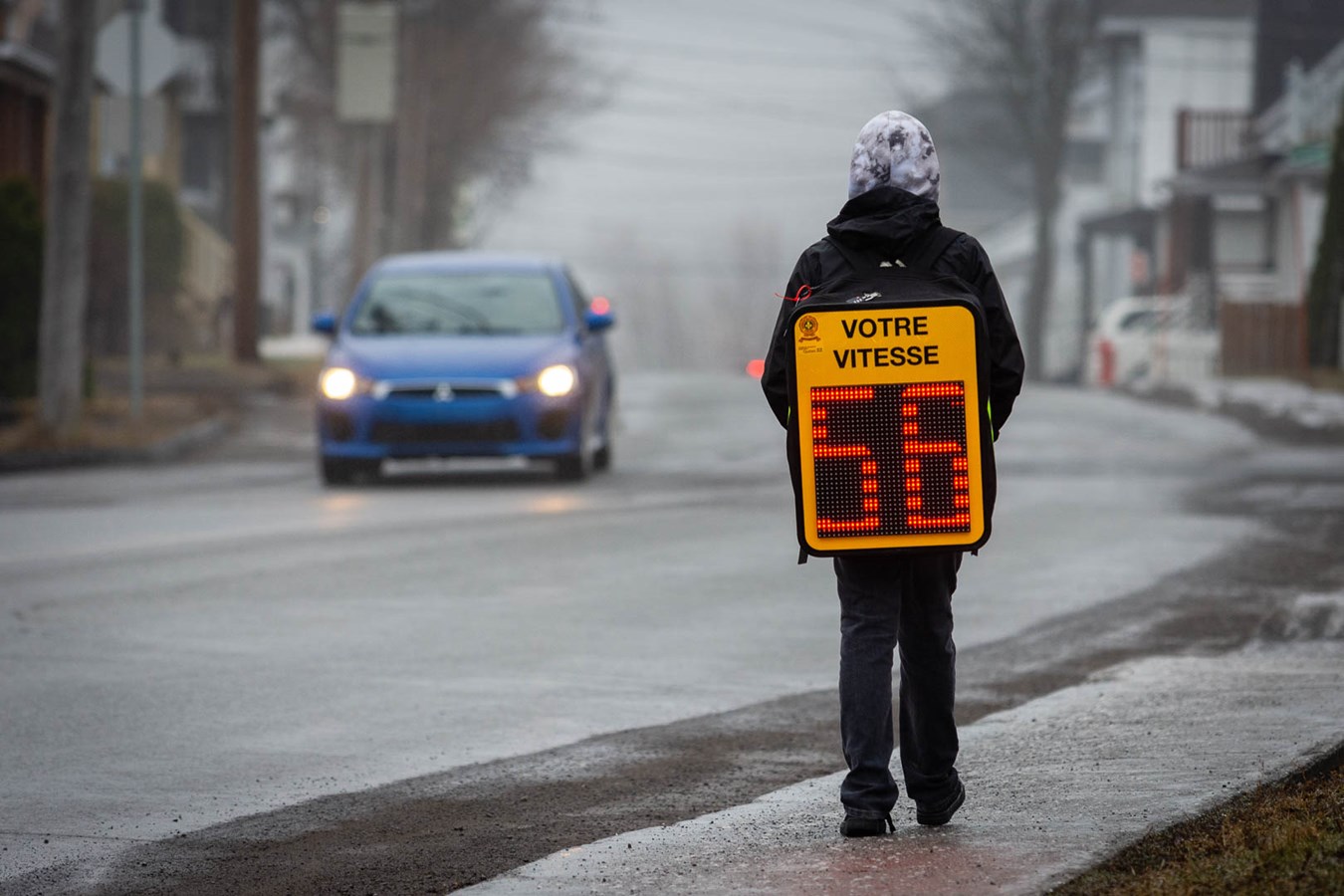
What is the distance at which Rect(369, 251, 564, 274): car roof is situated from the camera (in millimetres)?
18859

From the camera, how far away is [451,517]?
14938mm

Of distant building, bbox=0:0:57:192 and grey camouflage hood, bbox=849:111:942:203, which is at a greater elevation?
distant building, bbox=0:0:57:192

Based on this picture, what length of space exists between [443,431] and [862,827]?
1189 cm

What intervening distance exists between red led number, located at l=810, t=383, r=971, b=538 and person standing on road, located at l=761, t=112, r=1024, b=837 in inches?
Answer: 3.7

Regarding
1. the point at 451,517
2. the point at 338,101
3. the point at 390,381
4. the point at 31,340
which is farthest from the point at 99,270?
the point at 451,517

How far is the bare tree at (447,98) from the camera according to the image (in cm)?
5750

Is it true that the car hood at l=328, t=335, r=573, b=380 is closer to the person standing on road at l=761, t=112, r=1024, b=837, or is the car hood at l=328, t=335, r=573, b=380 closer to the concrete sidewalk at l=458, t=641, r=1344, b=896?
the concrete sidewalk at l=458, t=641, r=1344, b=896

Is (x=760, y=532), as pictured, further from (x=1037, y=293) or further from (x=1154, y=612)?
(x=1037, y=293)

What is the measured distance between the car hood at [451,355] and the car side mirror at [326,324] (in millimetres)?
242

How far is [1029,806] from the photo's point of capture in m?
5.68

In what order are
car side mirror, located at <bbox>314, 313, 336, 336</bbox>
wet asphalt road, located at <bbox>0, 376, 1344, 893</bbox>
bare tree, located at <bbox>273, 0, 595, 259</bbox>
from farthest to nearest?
bare tree, located at <bbox>273, 0, 595, 259</bbox> < car side mirror, located at <bbox>314, 313, 336, 336</bbox> < wet asphalt road, located at <bbox>0, 376, 1344, 893</bbox>

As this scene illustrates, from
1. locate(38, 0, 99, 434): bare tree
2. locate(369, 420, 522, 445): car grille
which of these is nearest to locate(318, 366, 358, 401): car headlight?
locate(369, 420, 522, 445): car grille

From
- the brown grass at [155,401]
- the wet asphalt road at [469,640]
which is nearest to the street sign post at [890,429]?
the wet asphalt road at [469,640]

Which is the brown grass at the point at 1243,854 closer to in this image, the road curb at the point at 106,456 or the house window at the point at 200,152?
the road curb at the point at 106,456
